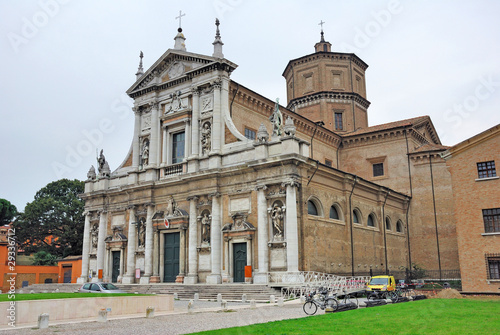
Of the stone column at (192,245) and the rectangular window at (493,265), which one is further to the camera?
the stone column at (192,245)

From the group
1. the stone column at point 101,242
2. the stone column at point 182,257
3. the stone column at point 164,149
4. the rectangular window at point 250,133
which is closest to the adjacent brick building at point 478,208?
the rectangular window at point 250,133

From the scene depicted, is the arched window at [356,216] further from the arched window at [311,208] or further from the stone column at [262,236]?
the stone column at [262,236]

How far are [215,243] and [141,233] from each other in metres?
7.25

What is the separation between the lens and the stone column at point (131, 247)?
1246 inches

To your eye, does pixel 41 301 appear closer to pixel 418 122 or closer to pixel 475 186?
pixel 475 186

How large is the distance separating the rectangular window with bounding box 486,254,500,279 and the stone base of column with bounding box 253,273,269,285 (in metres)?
12.0

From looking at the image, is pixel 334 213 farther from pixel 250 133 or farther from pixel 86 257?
pixel 86 257

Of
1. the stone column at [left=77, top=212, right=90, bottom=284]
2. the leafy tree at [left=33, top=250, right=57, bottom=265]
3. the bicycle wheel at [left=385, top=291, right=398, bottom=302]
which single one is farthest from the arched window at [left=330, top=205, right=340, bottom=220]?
the leafy tree at [left=33, top=250, right=57, bottom=265]

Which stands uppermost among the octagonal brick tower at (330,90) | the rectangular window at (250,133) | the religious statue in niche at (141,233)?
the octagonal brick tower at (330,90)

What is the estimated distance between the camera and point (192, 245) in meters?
28.7

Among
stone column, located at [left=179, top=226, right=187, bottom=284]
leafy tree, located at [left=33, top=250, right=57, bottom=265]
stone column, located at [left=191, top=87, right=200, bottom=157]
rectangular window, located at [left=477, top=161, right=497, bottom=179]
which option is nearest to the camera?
rectangular window, located at [left=477, top=161, right=497, bottom=179]

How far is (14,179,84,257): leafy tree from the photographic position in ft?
174

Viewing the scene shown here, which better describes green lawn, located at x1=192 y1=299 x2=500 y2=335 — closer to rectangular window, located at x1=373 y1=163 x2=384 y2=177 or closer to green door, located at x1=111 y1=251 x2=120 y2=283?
green door, located at x1=111 y1=251 x2=120 y2=283

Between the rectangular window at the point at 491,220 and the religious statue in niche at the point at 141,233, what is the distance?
71.3ft
